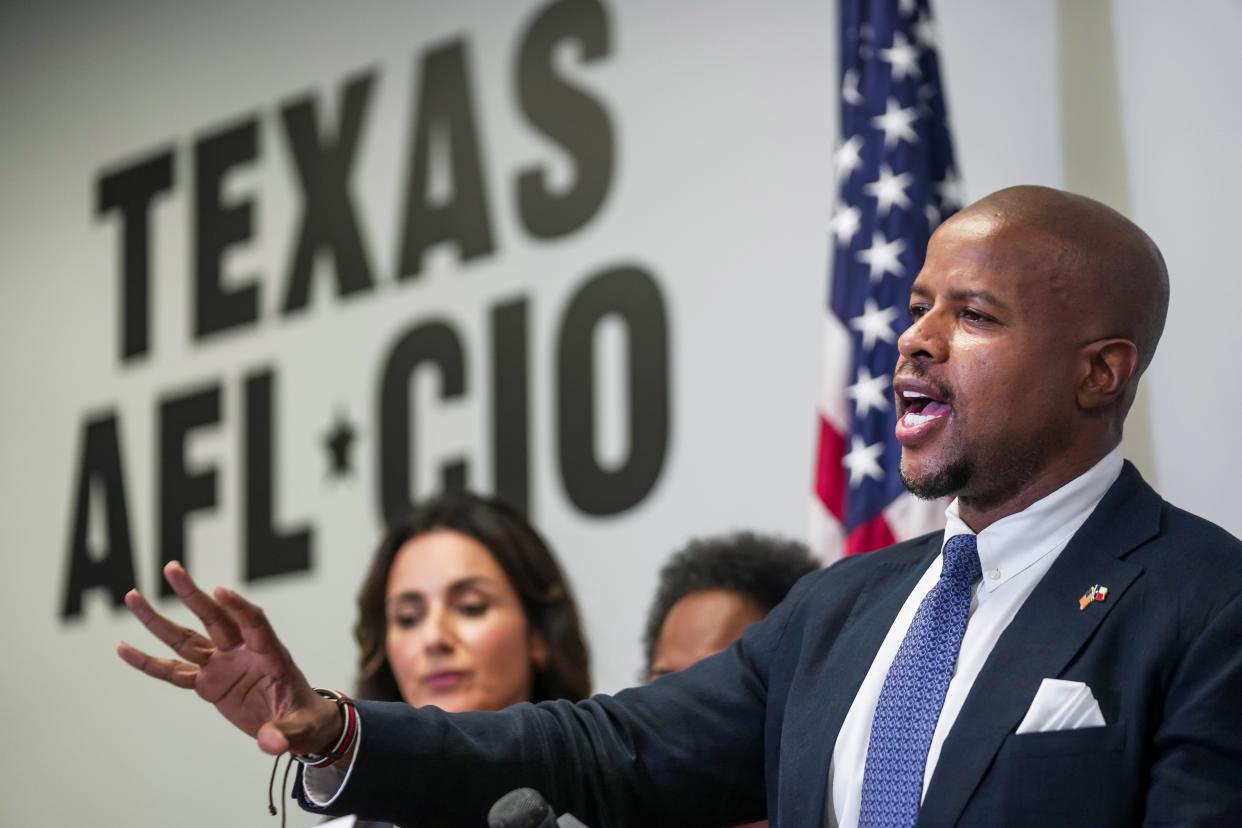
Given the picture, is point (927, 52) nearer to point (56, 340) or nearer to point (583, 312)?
point (583, 312)

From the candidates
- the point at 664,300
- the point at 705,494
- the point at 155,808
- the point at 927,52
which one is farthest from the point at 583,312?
the point at 155,808

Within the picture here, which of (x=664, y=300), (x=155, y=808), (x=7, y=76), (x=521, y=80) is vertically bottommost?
(x=155, y=808)

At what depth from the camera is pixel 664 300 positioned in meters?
4.75

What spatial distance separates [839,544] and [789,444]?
853mm

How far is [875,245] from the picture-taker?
3.62 metres

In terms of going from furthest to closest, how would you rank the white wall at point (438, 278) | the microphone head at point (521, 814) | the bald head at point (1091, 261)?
the white wall at point (438, 278)
the bald head at point (1091, 261)
the microphone head at point (521, 814)

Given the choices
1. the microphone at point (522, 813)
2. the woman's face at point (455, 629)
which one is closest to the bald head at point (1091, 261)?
the microphone at point (522, 813)

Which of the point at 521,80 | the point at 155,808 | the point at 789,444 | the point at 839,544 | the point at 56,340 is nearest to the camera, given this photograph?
the point at 839,544

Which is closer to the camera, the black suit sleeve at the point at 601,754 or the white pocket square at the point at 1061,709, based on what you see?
the white pocket square at the point at 1061,709

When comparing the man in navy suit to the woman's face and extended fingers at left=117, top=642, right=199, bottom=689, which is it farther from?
the woman's face

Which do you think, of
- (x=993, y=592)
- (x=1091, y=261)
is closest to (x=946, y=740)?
(x=993, y=592)

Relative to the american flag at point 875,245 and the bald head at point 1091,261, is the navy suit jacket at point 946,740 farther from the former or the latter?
the american flag at point 875,245

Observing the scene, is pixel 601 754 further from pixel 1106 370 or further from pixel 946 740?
pixel 1106 370

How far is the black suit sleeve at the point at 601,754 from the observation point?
207 cm
